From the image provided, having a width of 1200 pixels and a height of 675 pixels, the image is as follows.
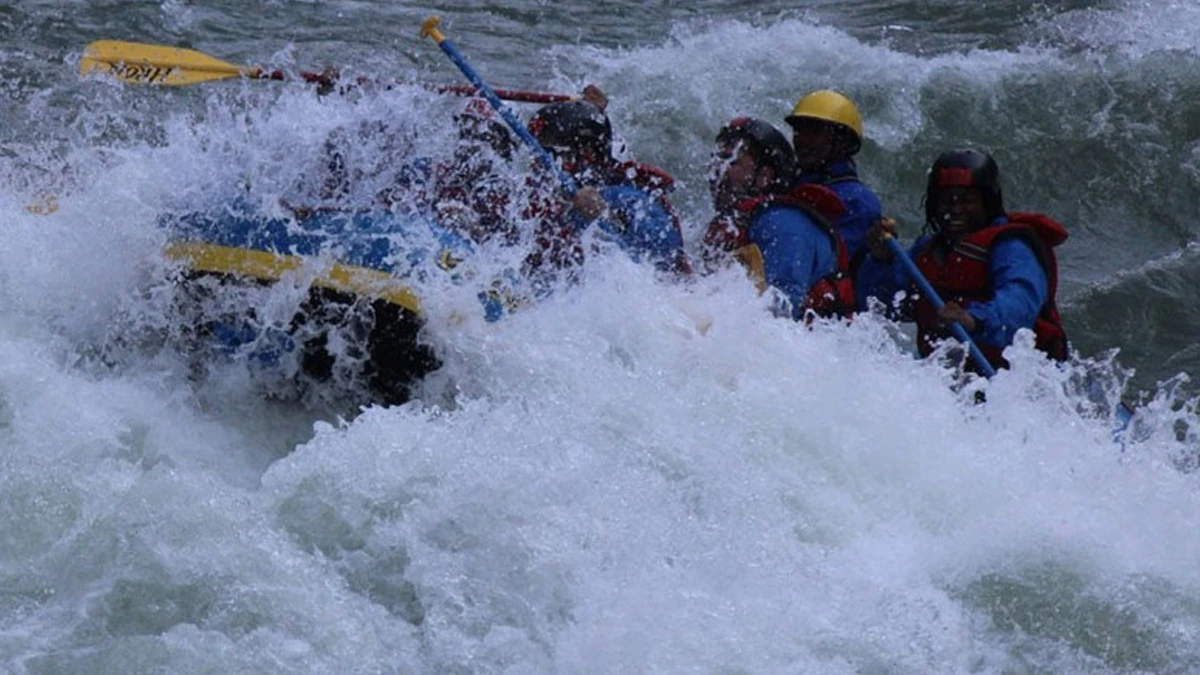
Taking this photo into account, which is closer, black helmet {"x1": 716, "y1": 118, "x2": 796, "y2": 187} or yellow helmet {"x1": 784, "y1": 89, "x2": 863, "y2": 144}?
black helmet {"x1": 716, "y1": 118, "x2": 796, "y2": 187}

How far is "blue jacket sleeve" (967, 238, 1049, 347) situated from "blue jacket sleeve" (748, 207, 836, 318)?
528 mm

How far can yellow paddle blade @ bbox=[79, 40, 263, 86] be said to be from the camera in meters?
7.39

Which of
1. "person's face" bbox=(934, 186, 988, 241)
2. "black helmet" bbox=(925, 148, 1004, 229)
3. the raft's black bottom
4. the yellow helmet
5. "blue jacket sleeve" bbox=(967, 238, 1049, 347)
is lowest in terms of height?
the raft's black bottom

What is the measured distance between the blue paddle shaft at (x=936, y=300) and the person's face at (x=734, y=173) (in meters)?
0.52

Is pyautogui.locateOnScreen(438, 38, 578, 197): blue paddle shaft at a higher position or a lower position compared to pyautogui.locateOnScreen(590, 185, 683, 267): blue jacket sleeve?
higher

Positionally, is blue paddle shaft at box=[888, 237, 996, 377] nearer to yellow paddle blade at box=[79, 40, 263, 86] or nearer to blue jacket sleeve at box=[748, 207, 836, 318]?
blue jacket sleeve at box=[748, 207, 836, 318]

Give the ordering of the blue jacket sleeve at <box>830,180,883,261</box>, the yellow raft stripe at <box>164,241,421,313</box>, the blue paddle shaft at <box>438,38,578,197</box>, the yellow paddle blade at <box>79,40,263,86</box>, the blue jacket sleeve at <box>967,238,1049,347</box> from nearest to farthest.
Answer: the yellow raft stripe at <box>164,241,421,313</box>, the blue jacket sleeve at <box>967,238,1049,347</box>, the blue paddle shaft at <box>438,38,578,197</box>, the blue jacket sleeve at <box>830,180,883,261</box>, the yellow paddle blade at <box>79,40,263,86</box>

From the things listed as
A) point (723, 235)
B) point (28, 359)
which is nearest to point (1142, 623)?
point (723, 235)

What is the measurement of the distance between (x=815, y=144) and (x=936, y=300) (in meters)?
0.79

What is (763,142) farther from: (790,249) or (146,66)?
(146,66)

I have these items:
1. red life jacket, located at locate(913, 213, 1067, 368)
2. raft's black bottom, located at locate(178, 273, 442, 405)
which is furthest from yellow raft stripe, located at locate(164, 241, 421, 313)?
red life jacket, located at locate(913, 213, 1067, 368)

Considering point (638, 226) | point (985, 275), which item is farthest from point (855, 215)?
point (638, 226)

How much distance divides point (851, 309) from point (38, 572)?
2.87m

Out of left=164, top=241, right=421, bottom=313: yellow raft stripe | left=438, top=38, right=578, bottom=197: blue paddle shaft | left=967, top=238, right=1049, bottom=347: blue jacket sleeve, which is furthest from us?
left=438, top=38, right=578, bottom=197: blue paddle shaft
